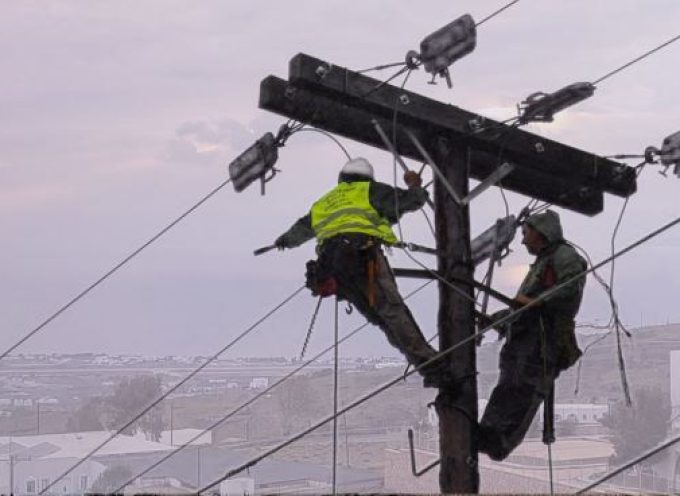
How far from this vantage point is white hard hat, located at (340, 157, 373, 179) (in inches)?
330

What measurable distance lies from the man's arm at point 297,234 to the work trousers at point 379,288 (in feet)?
1.61

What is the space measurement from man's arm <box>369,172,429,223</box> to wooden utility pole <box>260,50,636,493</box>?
514mm

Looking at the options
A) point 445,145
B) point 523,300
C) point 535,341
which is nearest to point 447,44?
point 445,145

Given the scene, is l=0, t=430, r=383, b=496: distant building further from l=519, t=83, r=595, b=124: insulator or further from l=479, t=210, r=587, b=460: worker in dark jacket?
l=519, t=83, r=595, b=124: insulator

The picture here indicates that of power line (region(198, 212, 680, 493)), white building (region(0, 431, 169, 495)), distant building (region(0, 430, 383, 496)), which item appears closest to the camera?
power line (region(198, 212, 680, 493))

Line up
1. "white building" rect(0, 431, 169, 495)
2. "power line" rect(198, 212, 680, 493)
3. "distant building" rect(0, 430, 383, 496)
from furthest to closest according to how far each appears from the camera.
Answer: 1. "white building" rect(0, 431, 169, 495)
2. "distant building" rect(0, 430, 383, 496)
3. "power line" rect(198, 212, 680, 493)

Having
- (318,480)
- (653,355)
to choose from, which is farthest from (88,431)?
Result: (653,355)

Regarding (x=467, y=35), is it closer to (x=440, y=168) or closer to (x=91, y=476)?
(x=440, y=168)

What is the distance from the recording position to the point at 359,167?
331 inches

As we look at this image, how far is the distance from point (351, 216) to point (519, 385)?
5.91 ft

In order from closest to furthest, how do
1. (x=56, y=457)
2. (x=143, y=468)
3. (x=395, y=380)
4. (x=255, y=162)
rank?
(x=395, y=380)
(x=255, y=162)
(x=143, y=468)
(x=56, y=457)

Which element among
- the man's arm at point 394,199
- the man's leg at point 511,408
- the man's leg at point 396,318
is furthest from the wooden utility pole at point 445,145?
the man's arm at point 394,199

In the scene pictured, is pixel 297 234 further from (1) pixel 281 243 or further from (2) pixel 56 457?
(2) pixel 56 457

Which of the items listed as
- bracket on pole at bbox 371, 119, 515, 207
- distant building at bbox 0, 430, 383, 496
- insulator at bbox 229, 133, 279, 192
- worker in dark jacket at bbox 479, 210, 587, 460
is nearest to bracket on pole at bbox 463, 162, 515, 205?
bracket on pole at bbox 371, 119, 515, 207
